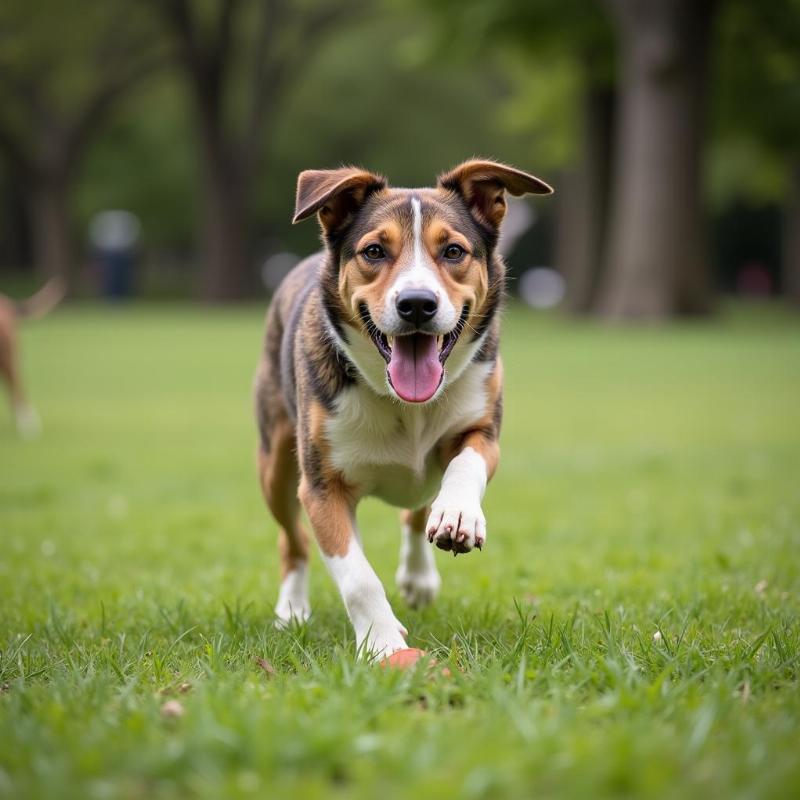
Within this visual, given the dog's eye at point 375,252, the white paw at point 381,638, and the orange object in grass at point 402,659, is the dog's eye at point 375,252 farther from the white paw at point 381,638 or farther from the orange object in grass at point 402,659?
the orange object in grass at point 402,659

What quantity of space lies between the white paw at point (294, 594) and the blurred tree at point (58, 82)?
3902 centimetres

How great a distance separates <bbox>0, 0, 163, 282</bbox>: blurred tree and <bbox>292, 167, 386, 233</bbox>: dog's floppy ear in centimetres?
3914

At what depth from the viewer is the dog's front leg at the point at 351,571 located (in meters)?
4.26

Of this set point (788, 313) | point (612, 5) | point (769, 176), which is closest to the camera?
point (612, 5)

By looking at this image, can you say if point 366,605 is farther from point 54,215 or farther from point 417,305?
point 54,215

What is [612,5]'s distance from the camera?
27.2 m

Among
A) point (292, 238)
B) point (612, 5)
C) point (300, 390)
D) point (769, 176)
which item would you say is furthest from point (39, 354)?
point (292, 238)

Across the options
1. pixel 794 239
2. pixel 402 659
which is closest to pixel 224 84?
pixel 794 239

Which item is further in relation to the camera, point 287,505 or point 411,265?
point 287,505

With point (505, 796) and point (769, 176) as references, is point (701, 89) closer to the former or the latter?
point (769, 176)

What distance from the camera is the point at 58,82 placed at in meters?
45.2

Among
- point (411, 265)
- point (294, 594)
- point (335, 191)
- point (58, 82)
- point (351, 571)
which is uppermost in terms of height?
point (58, 82)

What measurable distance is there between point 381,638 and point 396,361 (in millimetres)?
1103

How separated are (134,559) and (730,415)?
941 cm
